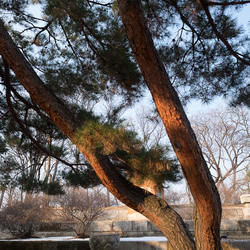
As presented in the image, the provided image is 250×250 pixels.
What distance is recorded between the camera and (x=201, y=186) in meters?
1.58

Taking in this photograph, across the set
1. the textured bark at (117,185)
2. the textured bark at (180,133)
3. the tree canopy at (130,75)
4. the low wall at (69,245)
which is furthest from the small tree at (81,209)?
the textured bark at (180,133)

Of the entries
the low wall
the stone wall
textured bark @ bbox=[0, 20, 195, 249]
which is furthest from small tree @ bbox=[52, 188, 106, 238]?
textured bark @ bbox=[0, 20, 195, 249]

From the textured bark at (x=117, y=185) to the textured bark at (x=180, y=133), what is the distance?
150 millimetres

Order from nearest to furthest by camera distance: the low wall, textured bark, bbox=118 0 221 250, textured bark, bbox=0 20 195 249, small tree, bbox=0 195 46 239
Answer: textured bark, bbox=118 0 221 250 → textured bark, bbox=0 20 195 249 → the low wall → small tree, bbox=0 195 46 239

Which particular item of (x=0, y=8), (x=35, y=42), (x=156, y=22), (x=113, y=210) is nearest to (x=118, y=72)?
(x=156, y=22)

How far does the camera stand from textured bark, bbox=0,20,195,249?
5.84 feet

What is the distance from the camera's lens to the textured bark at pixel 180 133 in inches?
61.8

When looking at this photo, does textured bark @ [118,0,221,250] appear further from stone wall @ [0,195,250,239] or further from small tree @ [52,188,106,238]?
stone wall @ [0,195,250,239]

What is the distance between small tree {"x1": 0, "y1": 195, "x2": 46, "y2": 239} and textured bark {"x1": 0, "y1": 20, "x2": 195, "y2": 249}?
399 cm

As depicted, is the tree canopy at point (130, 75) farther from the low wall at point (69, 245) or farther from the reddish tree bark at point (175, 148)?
the low wall at point (69, 245)

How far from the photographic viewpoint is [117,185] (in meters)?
1.87

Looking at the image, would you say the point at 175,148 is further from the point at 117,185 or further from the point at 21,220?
the point at 21,220

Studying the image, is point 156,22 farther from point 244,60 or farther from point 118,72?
point 244,60

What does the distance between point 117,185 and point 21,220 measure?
424 centimetres
